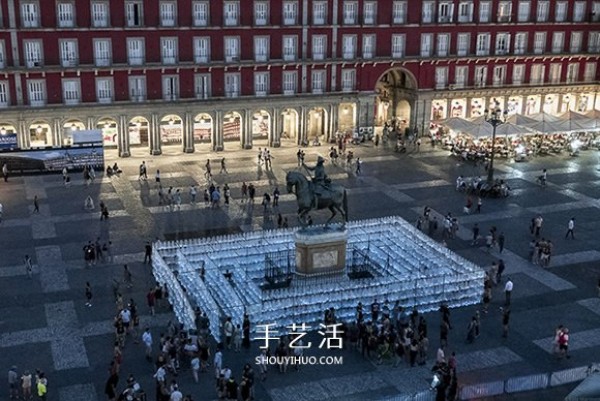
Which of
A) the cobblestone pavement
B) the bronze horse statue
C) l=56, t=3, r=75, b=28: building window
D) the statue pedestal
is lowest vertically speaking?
the cobblestone pavement

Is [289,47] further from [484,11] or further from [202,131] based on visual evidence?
[484,11]

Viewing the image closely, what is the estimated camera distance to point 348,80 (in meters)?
70.5

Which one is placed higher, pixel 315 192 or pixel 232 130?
pixel 315 192

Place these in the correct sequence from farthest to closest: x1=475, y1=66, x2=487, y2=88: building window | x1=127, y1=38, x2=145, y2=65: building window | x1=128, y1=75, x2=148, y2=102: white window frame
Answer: x1=475, y1=66, x2=487, y2=88: building window < x1=128, y1=75, x2=148, y2=102: white window frame < x1=127, y1=38, x2=145, y2=65: building window

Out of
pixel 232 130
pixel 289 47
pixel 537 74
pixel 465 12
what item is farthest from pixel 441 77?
pixel 232 130

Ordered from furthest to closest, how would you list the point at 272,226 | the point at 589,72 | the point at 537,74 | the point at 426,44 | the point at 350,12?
the point at 589,72 < the point at 537,74 < the point at 426,44 < the point at 350,12 < the point at 272,226

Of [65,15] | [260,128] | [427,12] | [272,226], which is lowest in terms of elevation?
[272,226]

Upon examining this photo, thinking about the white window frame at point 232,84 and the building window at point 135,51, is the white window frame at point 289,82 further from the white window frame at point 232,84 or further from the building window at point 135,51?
the building window at point 135,51

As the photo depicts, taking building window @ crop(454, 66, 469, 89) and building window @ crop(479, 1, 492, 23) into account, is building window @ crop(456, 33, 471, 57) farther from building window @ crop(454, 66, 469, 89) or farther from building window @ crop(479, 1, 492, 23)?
building window @ crop(479, 1, 492, 23)

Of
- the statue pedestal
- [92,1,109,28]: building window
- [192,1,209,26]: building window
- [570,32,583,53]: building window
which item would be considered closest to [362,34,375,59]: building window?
[192,1,209,26]: building window

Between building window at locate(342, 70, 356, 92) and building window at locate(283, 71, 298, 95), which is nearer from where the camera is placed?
building window at locate(283, 71, 298, 95)

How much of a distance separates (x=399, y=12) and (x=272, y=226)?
32.0 m

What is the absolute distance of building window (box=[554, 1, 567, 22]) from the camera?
76.3 m

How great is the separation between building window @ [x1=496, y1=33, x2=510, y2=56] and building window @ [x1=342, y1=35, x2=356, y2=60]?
15.2 meters
